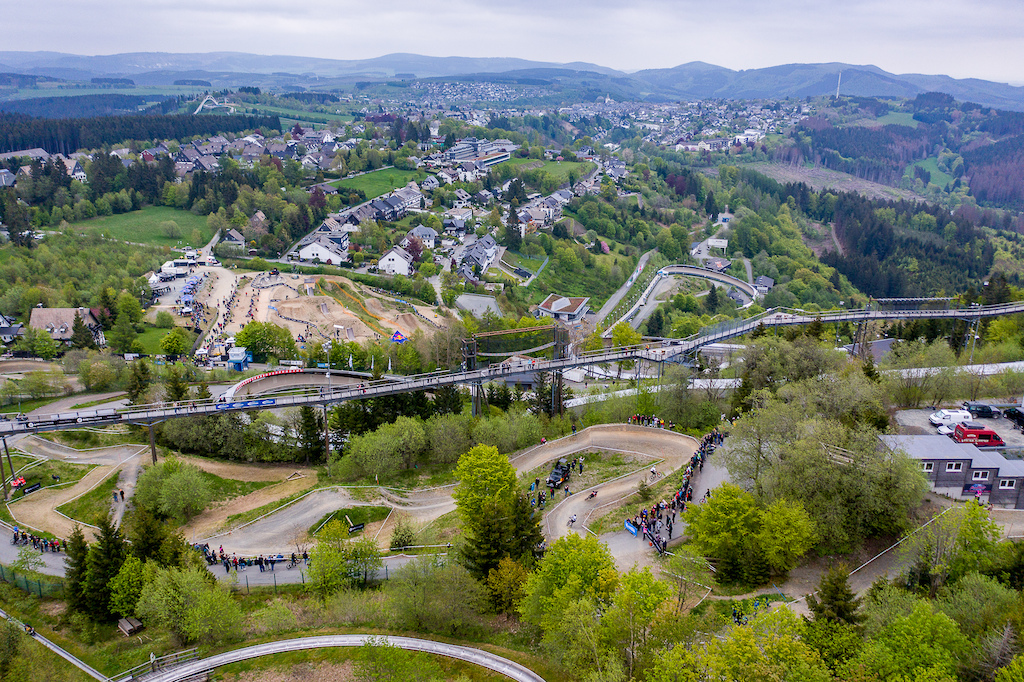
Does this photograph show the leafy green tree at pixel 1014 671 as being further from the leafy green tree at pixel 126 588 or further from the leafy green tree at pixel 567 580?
the leafy green tree at pixel 126 588

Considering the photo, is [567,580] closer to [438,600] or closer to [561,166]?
[438,600]

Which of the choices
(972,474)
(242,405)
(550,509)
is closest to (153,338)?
(242,405)

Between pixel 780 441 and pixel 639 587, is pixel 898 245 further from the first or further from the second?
pixel 639 587

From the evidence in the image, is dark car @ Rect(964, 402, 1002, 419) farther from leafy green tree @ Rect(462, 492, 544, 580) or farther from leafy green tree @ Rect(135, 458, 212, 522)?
leafy green tree @ Rect(135, 458, 212, 522)

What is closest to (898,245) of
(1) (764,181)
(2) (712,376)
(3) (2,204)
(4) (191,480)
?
(1) (764,181)

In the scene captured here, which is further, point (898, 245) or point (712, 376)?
point (898, 245)

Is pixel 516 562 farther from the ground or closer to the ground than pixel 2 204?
closer to the ground
